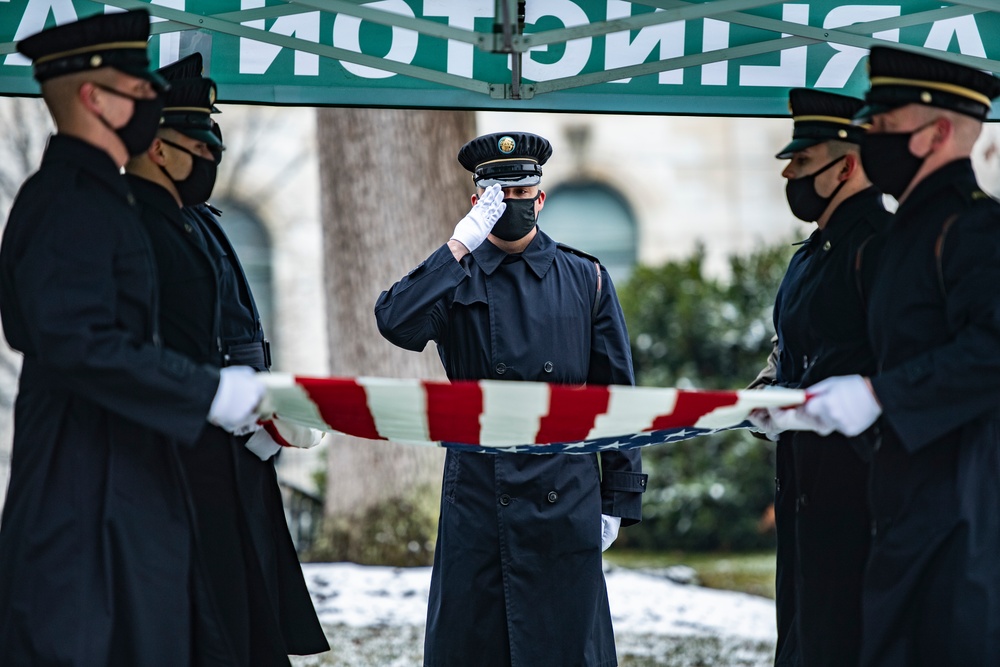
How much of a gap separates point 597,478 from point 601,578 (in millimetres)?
378

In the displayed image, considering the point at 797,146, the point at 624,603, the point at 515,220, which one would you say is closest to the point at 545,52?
the point at 515,220

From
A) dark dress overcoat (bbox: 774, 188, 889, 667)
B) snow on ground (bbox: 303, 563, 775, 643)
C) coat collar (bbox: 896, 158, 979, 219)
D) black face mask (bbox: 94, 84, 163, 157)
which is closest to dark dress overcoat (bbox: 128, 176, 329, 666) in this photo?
black face mask (bbox: 94, 84, 163, 157)

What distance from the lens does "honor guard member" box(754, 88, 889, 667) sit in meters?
4.07

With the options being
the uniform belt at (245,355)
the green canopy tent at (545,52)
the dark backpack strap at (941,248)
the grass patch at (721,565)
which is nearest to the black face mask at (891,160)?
the dark backpack strap at (941,248)

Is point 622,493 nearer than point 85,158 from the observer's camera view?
No

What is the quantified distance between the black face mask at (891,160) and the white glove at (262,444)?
6.87ft

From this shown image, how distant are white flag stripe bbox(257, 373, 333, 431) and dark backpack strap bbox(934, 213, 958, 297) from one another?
6.15 feet

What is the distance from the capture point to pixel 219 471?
13.3 ft

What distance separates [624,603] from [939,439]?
5.08 m

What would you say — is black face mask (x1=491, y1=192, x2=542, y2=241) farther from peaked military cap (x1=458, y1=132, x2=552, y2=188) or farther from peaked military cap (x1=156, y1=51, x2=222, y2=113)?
peaked military cap (x1=156, y1=51, x2=222, y2=113)

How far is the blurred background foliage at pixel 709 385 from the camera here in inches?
417

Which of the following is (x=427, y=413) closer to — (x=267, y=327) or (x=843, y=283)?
(x=843, y=283)

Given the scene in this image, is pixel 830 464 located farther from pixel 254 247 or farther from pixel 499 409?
pixel 254 247

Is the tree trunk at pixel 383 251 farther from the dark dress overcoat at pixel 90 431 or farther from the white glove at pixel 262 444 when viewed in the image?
the dark dress overcoat at pixel 90 431
